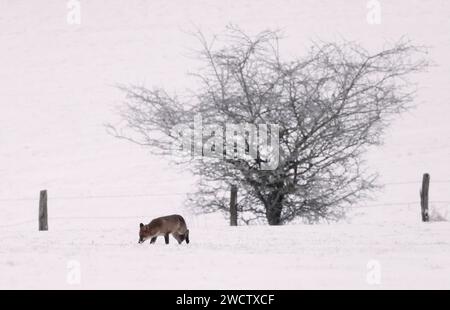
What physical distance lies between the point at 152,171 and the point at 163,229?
2691 centimetres

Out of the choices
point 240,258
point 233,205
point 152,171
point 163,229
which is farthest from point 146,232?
point 152,171

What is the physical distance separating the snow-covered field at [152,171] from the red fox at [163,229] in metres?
0.21

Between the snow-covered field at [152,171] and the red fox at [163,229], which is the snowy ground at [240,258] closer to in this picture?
the snow-covered field at [152,171]

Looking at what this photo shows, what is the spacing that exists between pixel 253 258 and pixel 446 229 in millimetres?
5503

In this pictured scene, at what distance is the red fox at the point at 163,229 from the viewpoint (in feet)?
48.8

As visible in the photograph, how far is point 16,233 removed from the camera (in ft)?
61.0

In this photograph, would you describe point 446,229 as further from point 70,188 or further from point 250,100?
point 70,188

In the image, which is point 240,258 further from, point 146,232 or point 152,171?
point 152,171

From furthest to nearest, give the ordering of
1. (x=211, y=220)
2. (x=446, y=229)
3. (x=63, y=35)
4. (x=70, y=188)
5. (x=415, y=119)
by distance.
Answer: (x=63, y=35)
(x=415, y=119)
(x=70, y=188)
(x=211, y=220)
(x=446, y=229)

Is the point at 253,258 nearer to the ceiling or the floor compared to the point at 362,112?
nearer to the floor

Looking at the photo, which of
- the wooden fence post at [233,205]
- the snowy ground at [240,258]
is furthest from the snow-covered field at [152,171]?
the wooden fence post at [233,205]

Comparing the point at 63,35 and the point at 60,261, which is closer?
the point at 60,261

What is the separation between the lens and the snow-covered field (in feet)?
39.2
